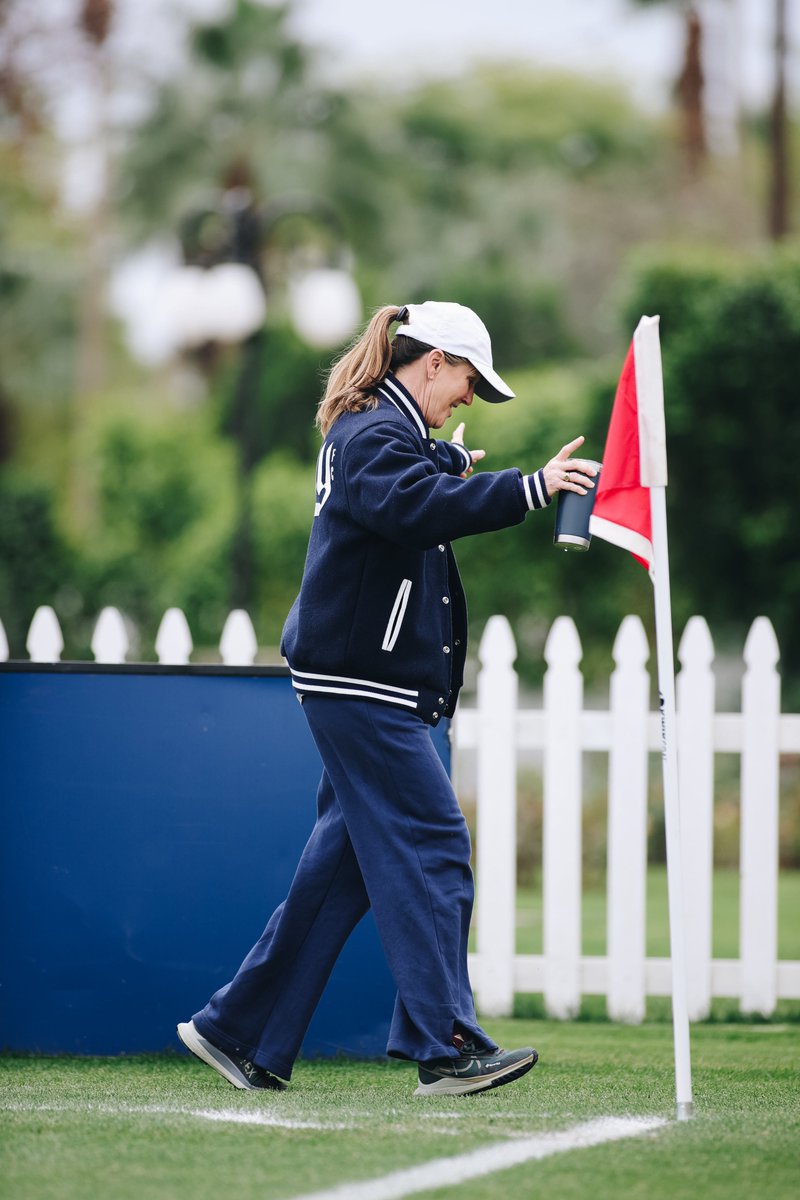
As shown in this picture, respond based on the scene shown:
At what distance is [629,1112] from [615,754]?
213 cm

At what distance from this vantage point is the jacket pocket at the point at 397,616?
394 cm

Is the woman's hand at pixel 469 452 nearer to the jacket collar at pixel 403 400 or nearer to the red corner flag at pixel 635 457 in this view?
the jacket collar at pixel 403 400

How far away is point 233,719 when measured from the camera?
479cm

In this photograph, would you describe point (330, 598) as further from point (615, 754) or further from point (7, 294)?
point (7, 294)

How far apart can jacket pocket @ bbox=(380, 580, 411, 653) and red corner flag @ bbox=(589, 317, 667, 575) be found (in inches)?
18.5

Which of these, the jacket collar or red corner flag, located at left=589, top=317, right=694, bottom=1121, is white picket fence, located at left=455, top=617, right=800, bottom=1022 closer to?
the jacket collar

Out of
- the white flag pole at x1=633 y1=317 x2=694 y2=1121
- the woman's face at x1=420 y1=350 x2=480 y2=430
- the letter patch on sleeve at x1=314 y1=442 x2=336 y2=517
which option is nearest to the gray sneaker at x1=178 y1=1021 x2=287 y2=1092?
the white flag pole at x1=633 y1=317 x2=694 y2=1121

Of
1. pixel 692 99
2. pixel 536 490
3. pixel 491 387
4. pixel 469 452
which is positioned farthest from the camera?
pixel 692 99

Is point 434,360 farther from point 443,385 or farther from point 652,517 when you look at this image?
point 652,517

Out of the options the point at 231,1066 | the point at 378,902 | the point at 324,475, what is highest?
the point at 324,475

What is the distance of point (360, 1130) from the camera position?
347 cm

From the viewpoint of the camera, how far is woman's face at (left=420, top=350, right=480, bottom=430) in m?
4.10

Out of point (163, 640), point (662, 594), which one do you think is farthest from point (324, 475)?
point (163, 640)

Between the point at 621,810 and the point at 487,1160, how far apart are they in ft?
8.64
